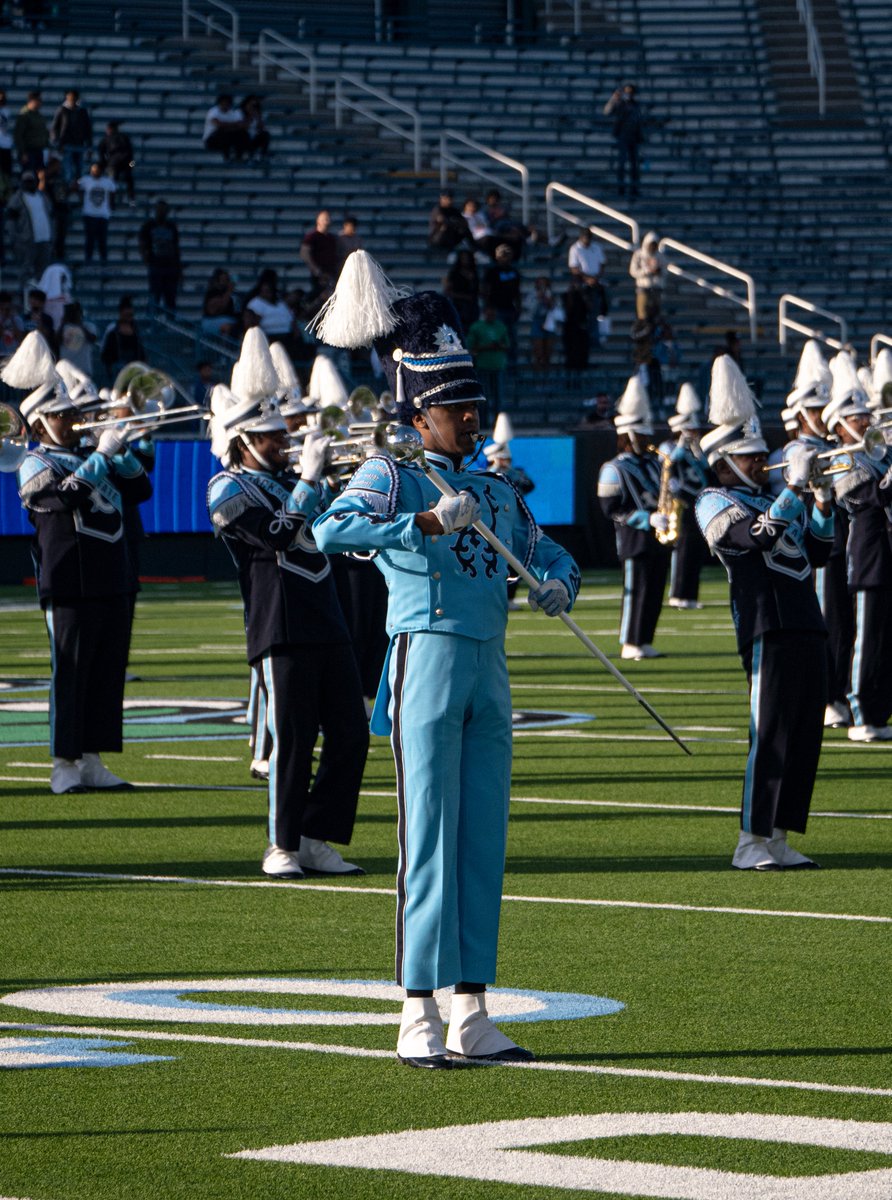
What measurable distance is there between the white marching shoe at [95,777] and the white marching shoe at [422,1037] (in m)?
5.82

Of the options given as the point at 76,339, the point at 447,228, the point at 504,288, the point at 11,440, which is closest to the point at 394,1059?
the point at 11,440

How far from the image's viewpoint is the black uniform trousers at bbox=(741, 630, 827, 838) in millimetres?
8961

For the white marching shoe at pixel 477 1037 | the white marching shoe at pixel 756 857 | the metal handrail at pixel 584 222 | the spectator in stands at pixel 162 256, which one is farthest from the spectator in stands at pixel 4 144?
the white marching shoe at pixel 477 1037

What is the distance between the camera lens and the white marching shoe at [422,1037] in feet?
19.2

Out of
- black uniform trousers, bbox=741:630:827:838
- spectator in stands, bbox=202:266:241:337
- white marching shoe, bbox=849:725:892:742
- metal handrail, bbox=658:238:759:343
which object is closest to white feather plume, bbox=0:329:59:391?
black uniform trousers, bbox=741:630:827:838

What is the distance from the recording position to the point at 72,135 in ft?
102

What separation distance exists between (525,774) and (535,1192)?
24.0 feet

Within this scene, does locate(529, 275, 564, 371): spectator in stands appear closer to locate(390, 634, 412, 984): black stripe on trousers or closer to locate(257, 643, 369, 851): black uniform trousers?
locate(257, 643, 369, 851): black uniform trousers

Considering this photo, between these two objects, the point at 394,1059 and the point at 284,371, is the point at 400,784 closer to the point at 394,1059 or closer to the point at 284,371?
the point at 394,1059

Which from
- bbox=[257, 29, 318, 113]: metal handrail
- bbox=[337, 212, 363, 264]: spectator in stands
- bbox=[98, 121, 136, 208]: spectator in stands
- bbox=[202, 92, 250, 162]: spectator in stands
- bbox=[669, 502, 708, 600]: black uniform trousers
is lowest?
bbox=[669, 502, 708, 600]: black uniform trousers

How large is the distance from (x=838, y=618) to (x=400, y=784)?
851cm

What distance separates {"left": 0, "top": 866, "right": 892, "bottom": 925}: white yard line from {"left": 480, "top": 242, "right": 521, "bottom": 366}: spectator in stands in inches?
835

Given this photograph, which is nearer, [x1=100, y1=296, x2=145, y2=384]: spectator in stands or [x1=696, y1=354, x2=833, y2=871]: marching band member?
[x1=696, y1=354, x2=833, y2=871]: marching band member

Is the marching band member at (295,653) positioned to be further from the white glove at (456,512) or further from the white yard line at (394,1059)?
the white glove at (456,512)
